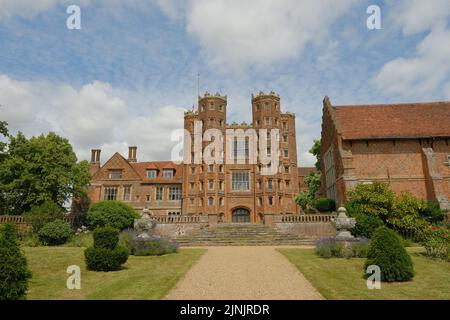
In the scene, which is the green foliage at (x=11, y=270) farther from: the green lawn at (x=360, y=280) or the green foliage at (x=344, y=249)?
the green foliage at (x=344, y=249)

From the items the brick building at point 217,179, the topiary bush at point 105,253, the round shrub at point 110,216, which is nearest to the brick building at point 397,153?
the brick building at point 217,179

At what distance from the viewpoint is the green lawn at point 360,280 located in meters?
7.57

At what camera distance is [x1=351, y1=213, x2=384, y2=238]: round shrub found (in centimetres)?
1897

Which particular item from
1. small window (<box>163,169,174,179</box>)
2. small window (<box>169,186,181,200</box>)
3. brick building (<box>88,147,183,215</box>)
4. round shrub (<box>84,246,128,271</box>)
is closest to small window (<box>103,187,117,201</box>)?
brick building (<box>88,147,183,215</box>)

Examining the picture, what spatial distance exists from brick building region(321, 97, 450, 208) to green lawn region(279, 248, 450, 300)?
40.6 feet

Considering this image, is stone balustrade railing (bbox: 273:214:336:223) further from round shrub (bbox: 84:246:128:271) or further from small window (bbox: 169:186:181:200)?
small window (bbox: 169:186:181:200)

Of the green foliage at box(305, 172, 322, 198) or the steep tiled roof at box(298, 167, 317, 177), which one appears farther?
the steep tiled roof at box(298, 167, 317, 177)

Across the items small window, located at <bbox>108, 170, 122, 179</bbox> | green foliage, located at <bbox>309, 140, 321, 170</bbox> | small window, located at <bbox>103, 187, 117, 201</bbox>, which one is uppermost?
green foliage, located at <bbox>309, 140, 321, 170</bbox>

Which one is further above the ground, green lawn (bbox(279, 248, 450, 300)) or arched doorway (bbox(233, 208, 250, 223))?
arched doorway (bbox(233, 208, 250, 223))

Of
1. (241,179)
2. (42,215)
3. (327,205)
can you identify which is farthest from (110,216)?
(327,205)

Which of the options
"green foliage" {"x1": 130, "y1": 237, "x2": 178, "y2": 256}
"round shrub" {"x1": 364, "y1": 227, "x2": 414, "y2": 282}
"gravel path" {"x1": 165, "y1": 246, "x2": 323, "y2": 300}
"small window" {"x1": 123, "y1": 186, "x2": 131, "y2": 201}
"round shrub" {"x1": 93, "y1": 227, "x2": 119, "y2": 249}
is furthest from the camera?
"small window" {"x1": 123, "y1": 186, "x2": 131, "y2": 201}

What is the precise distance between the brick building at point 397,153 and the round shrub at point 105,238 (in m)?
18.5
